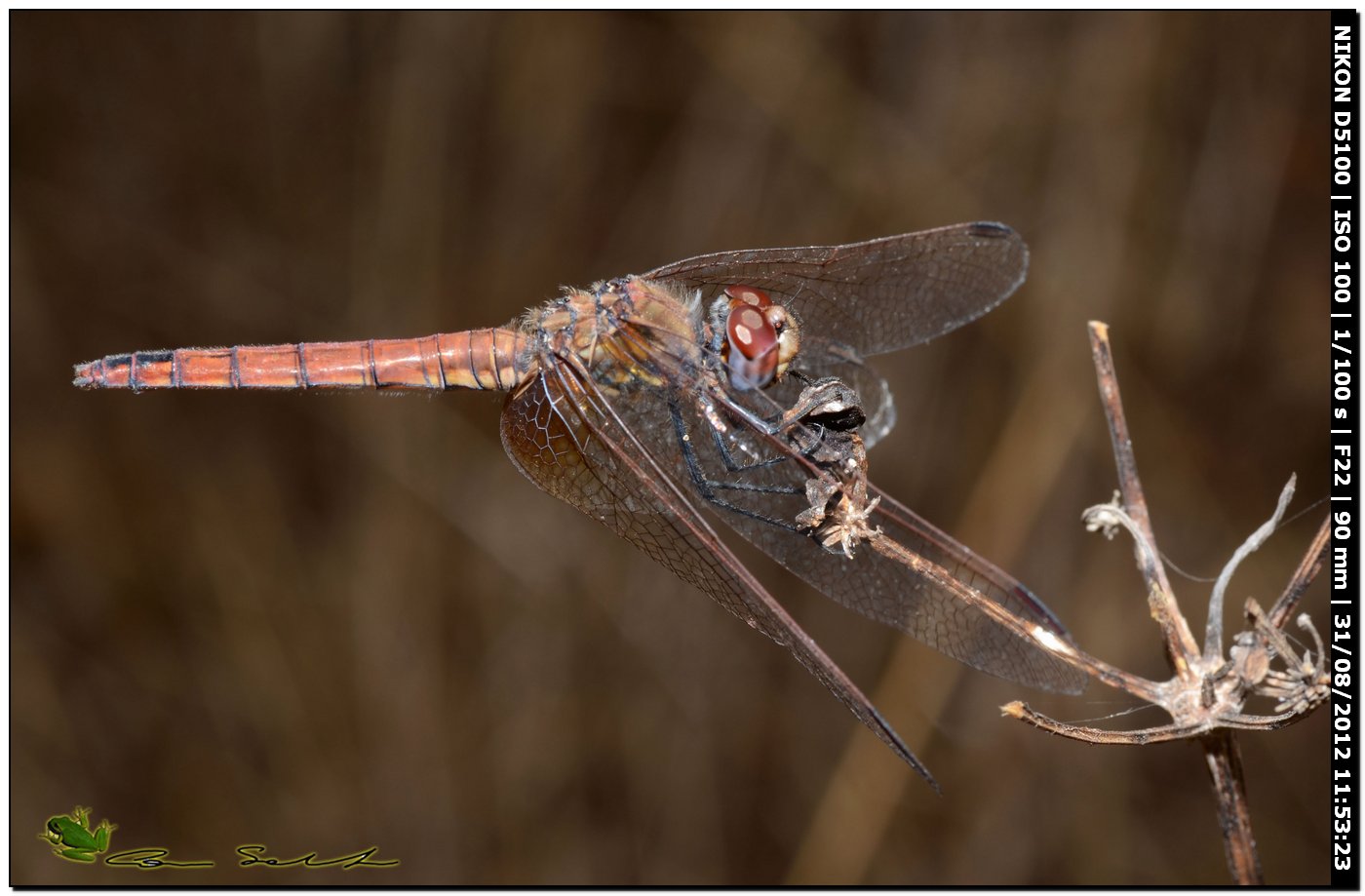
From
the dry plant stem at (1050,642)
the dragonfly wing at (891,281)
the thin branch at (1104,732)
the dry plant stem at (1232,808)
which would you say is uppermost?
the dragonfly wing at (891,281)

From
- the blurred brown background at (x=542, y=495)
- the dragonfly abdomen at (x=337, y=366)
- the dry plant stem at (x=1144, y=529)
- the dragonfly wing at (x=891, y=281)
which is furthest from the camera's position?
the blurred brown background at (x=542, y=495)

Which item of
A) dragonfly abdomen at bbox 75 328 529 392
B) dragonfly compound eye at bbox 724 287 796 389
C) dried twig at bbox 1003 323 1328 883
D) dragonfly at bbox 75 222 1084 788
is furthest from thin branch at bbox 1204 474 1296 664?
dragonfly abdomen at bbox 75 328 529 392

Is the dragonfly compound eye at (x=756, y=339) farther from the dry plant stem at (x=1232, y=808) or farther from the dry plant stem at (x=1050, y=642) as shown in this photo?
the dry plant stem at (x=1232, y=808)

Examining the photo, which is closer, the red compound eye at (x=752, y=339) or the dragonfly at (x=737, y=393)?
the dragonfly at (x=737, y=393)

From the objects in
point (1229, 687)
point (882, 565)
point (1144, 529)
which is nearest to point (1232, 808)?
point (1229, 687)

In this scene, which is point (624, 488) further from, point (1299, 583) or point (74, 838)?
point (74, 838)

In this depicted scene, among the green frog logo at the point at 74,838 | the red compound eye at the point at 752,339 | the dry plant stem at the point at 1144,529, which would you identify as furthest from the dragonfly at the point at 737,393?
Result: the green frog logo at the point at 74,838

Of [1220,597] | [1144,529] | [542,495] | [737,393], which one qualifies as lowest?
[542,495]
